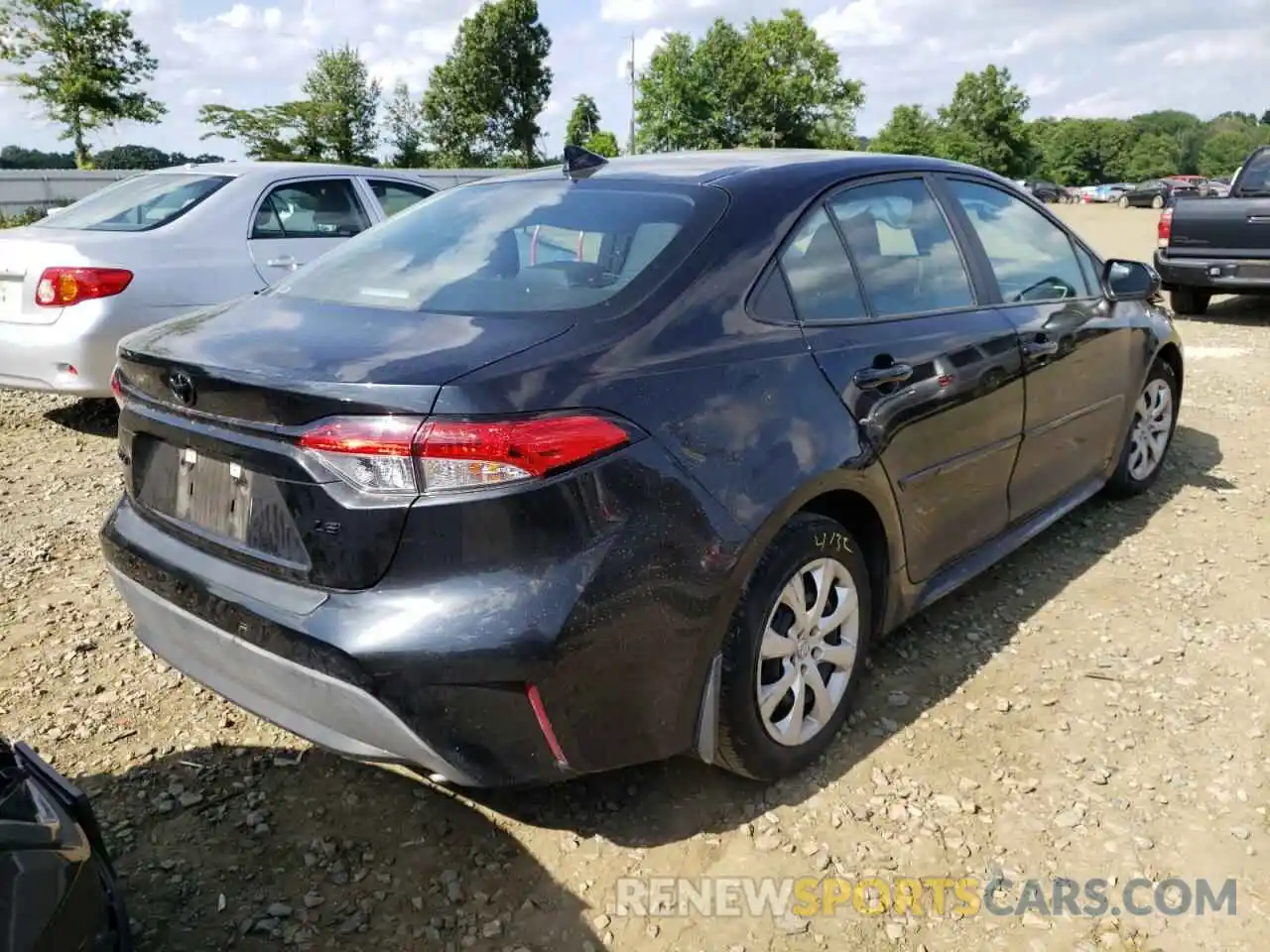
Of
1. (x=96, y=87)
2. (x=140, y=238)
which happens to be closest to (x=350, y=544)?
(x=140, y=238)

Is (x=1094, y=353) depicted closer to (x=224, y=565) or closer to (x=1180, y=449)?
(x=1180, y=449)

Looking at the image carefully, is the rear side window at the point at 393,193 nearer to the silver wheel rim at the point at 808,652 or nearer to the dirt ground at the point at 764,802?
the dirt ground at the point at 764,802

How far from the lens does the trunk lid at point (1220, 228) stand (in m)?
9.35

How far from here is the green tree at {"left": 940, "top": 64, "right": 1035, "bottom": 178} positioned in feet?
251

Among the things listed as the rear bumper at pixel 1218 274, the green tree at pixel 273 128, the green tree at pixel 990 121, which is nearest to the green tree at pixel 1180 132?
the green tree at pixel 990 121

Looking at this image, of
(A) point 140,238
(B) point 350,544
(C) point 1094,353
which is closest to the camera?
(B) point 350,544

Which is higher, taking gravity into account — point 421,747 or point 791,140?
point 791,140

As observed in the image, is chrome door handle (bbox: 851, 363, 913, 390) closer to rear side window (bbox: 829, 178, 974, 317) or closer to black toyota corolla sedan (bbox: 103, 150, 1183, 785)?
black toyota corolla sedan (bbox: 103, 150, 1183, 785)

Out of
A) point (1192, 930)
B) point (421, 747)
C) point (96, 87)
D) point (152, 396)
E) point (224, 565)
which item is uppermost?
point (96, 87)

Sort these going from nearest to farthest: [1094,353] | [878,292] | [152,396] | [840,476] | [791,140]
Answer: [152,396]
[840,476]
[878,292]
[1094,353]
[791,140]

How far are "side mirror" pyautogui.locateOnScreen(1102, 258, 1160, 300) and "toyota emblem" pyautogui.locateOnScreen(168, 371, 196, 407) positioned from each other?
3572 mm

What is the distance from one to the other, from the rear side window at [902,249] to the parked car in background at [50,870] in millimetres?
2277

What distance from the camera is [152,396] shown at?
2387 mm

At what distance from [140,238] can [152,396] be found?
360 cm
